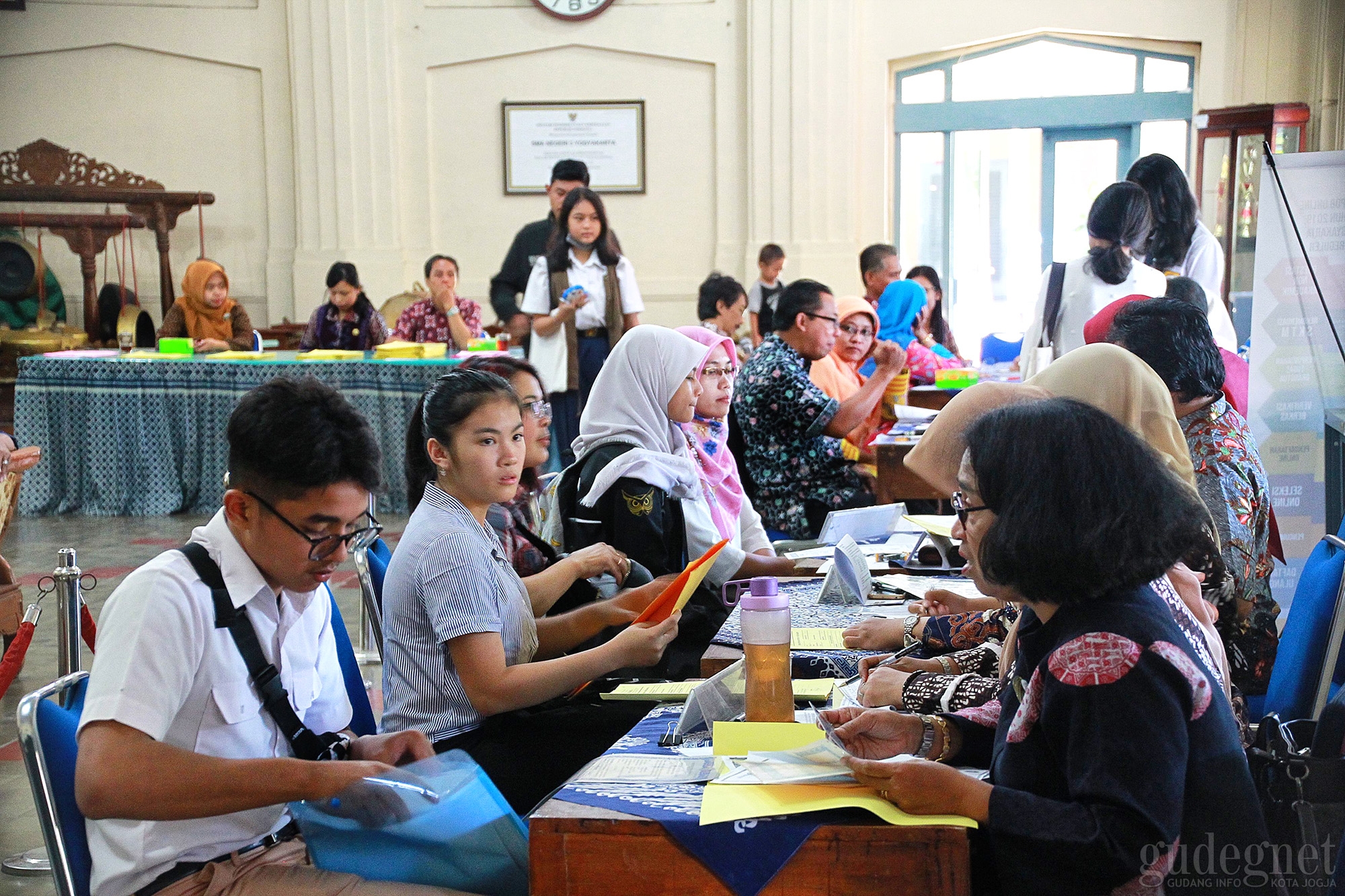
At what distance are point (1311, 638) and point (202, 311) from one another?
7.04 m

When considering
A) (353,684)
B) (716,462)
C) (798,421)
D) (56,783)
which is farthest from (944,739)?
(798,421)

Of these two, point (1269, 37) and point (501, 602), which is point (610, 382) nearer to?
point (501, 602)

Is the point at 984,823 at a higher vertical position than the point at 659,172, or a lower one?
lower

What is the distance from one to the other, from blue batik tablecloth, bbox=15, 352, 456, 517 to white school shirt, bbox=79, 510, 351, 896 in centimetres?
513

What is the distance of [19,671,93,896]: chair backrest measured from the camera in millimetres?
1436

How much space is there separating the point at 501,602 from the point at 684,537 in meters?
0.99

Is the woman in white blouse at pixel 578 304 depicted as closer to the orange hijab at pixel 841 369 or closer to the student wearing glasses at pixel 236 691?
the orange hijab at pixel 841 369

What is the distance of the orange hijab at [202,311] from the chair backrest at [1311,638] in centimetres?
681

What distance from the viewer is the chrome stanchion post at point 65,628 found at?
271cm

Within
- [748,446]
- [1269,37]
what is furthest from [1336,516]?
[1269,37]

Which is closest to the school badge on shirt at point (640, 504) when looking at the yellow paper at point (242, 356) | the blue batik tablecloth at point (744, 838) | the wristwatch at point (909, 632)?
the wristwatch at point (909, 632)

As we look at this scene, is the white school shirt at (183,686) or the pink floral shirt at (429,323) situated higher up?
the pink floral shirt at (429,323)

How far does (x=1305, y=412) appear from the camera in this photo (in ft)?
13.7

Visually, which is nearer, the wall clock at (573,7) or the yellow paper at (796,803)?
the yellow paper at (796,803)
